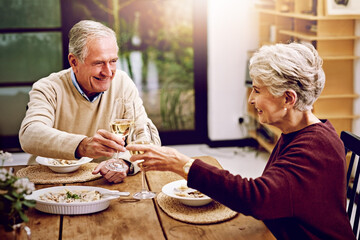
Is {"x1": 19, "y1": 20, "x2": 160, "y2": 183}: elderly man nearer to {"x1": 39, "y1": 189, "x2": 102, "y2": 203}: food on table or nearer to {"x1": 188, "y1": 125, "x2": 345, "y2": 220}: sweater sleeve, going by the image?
{"x1": 39, "y1": 189, "x2": 102, "y2": 203}: food on table

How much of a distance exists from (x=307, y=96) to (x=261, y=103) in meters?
0.15

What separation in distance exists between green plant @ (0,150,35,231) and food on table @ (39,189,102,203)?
41 cm

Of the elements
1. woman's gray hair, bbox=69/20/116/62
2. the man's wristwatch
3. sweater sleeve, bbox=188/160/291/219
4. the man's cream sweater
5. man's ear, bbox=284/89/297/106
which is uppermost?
woman's gray hair, bbox=69/20/116/62

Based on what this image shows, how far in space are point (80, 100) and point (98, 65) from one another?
0.23 m

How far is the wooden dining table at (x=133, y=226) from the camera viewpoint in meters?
1.50

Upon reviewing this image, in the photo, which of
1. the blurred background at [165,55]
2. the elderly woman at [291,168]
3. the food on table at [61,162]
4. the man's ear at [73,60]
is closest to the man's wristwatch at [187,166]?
the elderly woman at [291,168]

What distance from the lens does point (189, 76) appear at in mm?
5277

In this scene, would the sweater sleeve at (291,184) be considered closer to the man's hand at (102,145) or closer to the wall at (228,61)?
the man's hand at (102,145)

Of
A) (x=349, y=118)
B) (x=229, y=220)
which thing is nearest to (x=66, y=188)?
(x=229, y=220)

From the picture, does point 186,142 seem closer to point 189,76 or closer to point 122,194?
point 189,76

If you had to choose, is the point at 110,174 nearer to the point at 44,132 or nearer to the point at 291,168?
the point at 44,132

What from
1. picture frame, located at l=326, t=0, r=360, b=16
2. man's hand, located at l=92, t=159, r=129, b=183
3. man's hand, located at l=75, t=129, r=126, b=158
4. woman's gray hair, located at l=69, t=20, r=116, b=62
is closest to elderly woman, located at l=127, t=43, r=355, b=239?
man's hand, located at l=75, t=129, r=126, b=158

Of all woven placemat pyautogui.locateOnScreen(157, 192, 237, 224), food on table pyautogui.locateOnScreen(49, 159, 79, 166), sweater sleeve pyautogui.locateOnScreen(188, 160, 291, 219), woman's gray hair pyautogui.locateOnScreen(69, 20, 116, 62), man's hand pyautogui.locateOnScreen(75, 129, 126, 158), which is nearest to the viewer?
sweater sleeve pyautogui.locateOnScreen(188, 160, 291, 219)

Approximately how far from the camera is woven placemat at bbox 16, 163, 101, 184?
6.48ft
